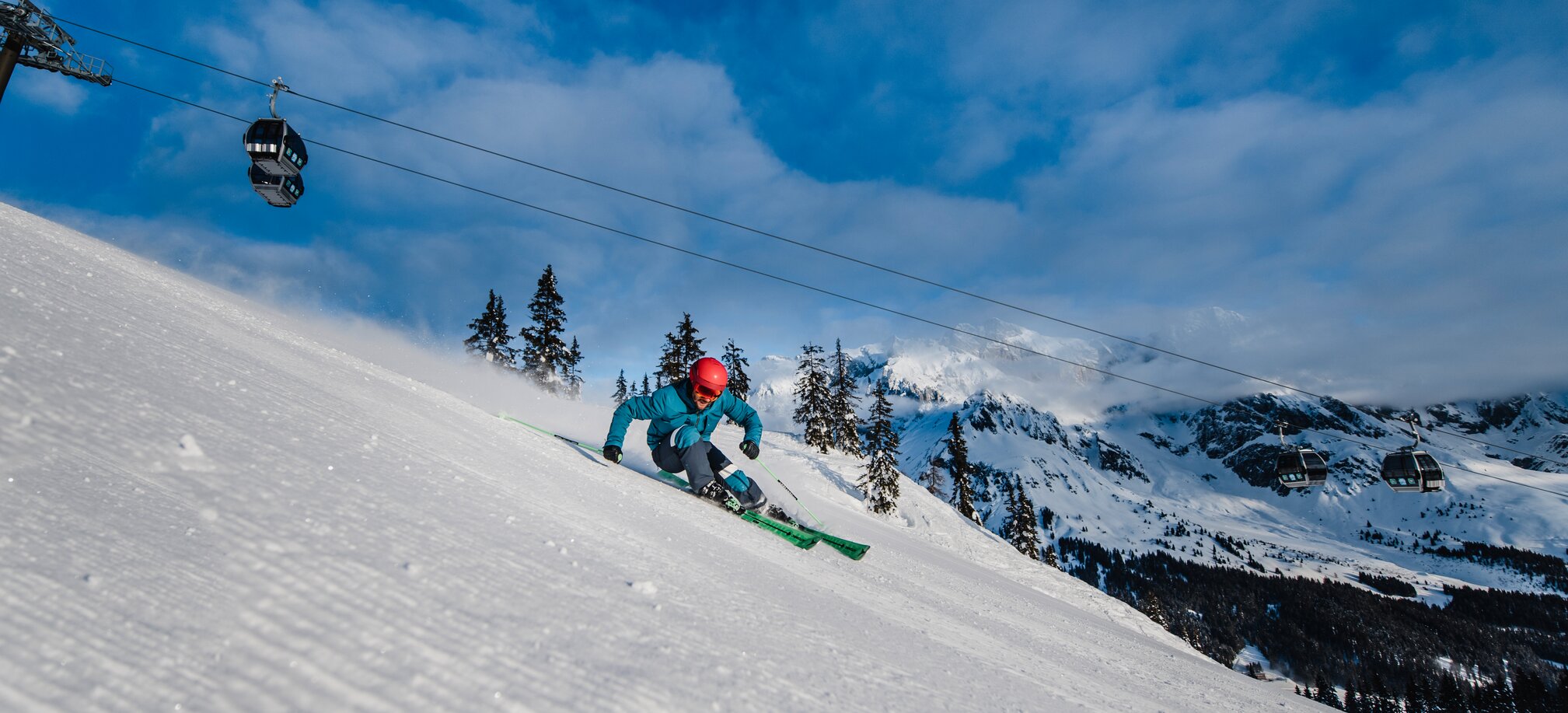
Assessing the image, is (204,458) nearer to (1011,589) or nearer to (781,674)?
(781,674)

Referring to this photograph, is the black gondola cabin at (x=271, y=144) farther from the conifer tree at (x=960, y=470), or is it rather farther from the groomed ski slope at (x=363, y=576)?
the conifer tree at (x=960, y=470)

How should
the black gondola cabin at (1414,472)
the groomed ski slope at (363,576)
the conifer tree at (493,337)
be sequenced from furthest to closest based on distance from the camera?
the conifer tree at (493,337)
the black gondola cabin at (1414,472)
the groomed ski slope at (363,576)

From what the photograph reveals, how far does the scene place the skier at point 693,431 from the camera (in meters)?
8.19

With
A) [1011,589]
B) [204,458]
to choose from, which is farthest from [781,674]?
[1011,589]

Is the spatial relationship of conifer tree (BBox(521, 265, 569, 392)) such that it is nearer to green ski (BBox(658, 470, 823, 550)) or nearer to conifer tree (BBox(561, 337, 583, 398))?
conifer tree (BBox(561, 337, 583, 398))

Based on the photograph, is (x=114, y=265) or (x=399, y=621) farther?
(x=114, y=265)

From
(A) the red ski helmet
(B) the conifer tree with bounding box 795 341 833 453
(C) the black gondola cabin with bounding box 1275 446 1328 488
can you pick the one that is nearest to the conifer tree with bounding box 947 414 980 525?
(B) the conifer tree with bounding box 795 341 833 453

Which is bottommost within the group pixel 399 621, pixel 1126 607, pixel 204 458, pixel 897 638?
pixel 1126 607

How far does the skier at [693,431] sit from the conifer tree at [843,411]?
3493 cm

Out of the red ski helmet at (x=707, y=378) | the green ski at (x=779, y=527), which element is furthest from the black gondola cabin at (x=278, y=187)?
the green ski at (x=779, y=527)

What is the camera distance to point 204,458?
3061mm

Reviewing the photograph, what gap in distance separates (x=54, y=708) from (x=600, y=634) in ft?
5.00

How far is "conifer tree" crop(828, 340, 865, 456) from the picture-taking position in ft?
146

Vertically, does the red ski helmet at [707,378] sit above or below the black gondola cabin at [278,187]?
below
